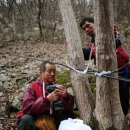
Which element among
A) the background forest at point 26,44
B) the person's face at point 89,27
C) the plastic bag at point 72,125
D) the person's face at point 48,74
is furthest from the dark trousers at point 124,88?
the background forest at point 26,44

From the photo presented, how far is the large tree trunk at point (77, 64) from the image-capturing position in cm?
427

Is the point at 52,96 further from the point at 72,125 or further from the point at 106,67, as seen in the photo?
the point at 106,67

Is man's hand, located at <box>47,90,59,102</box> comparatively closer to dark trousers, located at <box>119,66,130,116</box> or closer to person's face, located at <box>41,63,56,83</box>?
person's face, located at <box>41,63,56,83</box>

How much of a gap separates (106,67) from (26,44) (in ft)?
39.6

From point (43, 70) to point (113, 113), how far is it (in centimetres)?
110

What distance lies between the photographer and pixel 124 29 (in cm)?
1695

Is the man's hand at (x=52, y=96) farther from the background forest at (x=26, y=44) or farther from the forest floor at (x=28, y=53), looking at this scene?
the forest floor at (x=28, y=53)

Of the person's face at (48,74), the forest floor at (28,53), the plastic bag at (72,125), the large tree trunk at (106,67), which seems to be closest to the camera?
the large tree trunk at (106,67)

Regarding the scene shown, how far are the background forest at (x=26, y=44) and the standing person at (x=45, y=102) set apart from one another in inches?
15.7

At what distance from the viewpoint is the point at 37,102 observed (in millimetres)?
3881

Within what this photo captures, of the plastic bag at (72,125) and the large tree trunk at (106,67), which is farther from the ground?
the large tree trunk at (106,67)

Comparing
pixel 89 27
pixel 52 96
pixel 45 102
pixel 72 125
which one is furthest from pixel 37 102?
pixel 89 27

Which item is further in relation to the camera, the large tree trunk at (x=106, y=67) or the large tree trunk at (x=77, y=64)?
the large tree trunk at (x=77, y=64)

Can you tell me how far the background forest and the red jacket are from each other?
493mm
